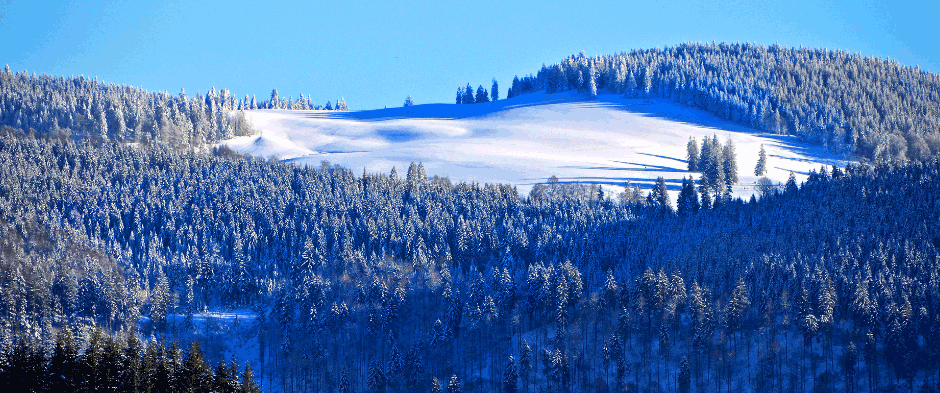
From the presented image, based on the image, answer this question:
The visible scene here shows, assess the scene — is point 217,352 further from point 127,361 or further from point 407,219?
point 127,361

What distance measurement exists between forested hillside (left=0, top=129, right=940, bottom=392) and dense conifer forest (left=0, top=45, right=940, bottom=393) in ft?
1.07

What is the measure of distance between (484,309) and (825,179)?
233 ft

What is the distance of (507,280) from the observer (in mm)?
136000

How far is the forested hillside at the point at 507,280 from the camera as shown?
115000 mm

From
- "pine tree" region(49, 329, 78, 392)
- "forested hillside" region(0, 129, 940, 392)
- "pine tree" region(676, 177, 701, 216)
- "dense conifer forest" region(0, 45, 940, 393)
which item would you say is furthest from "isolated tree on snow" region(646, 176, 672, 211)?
"pine tree" region(49, 329, 78, 392)

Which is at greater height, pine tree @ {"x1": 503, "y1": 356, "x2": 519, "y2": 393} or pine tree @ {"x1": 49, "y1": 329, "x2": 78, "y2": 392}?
pine tree @ {"x1": 49, "y1": 329, "x2": 78, "y2": 392}

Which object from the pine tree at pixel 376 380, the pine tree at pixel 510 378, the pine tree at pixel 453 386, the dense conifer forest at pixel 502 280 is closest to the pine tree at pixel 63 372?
the dense conifer forest at pixel 502 280

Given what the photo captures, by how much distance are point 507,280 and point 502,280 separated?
0.84 meters

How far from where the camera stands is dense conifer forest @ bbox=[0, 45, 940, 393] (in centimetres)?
11488

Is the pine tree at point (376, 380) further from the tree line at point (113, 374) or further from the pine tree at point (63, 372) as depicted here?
the pine tree at point (63, 372)

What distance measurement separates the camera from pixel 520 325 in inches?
5138

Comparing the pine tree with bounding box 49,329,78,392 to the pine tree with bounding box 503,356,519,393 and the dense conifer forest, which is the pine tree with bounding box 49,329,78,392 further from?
the pine tree with bounding box 503,356,519,393

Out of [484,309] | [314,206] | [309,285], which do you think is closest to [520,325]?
[484,309]

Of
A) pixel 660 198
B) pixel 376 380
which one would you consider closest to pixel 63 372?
pixel 376 380
